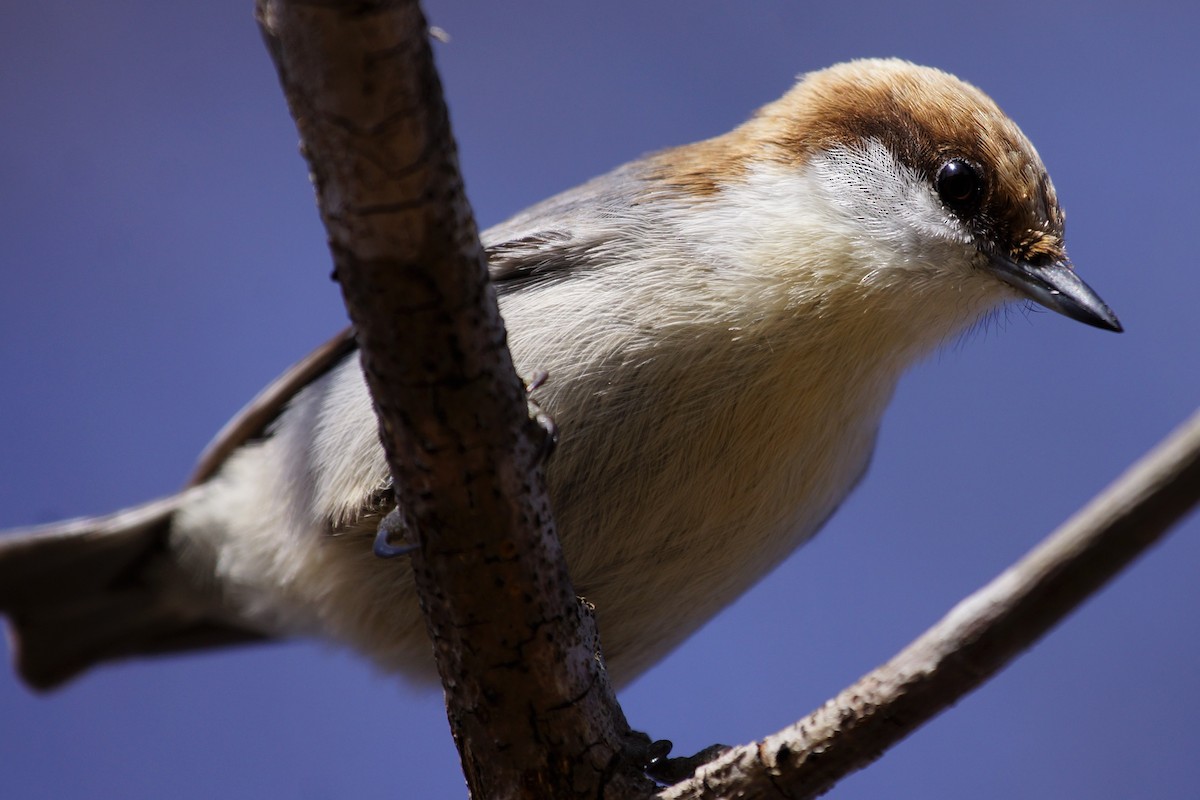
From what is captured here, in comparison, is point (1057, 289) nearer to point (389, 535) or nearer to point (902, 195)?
point (902, 195)

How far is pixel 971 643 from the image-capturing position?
3.66 feet

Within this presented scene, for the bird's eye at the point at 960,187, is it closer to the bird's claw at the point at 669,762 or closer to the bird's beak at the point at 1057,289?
the bird's beak at the point at 1057,289

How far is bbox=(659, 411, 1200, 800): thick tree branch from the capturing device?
0.96 m

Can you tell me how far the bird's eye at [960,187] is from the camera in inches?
77.5

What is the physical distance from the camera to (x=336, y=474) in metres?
1.99

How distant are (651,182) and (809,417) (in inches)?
23.4

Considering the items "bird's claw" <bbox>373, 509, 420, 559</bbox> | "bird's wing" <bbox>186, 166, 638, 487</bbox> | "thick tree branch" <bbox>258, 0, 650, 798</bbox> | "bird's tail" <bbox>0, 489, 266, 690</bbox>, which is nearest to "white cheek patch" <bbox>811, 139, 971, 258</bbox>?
"bird's wing" <bbox>186, 166, 638, 487</bbox>

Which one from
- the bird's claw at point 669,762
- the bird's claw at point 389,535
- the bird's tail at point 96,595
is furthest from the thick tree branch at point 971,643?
the bird's tail at point 96,595

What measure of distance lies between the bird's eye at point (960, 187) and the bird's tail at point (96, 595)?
1840mm

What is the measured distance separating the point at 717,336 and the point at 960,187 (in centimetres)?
56

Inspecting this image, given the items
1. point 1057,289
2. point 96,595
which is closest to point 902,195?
point 1057,289

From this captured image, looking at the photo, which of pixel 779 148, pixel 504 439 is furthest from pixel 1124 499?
pixel 779 148

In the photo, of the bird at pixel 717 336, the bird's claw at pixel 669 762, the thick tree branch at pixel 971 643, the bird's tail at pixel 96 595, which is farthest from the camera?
the bird's tail at pixel 96 595

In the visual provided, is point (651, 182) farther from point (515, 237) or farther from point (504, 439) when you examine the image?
point (504, 439)
